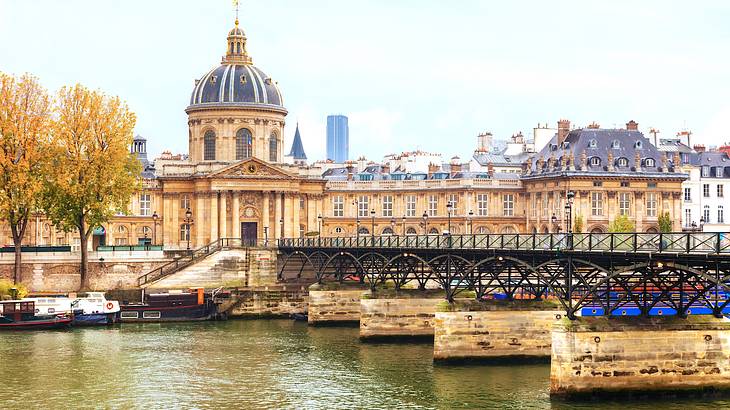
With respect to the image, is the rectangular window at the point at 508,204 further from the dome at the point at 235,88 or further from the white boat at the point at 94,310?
the white boat at the point at 94,310

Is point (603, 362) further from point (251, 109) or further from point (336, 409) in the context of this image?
point (251, 109)

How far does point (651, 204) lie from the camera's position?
456 feet

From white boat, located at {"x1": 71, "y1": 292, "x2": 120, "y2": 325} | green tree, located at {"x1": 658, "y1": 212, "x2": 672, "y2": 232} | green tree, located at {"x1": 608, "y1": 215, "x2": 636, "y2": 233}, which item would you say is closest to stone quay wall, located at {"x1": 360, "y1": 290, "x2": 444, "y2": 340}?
white boat, located at {"x1": 71, "y1": 292, "x2": 120, "y2": 325}

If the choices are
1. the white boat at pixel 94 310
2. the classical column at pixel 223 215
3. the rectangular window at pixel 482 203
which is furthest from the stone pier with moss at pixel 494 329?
the rectangular window at pixel 482 203

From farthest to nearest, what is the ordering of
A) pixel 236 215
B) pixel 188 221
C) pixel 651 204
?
pixel 651 204
pixel 236 215
pixel 188 221

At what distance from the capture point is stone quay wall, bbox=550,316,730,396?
5759 centimetres

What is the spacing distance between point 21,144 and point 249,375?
42.2 meters

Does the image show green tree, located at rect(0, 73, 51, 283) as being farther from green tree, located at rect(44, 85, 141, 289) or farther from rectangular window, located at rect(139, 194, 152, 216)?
rectangular window, located at rect(139, 194, 152, 216)

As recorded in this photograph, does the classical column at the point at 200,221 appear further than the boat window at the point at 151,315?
Yes

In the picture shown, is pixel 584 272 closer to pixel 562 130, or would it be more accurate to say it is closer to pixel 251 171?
pixel 251 171

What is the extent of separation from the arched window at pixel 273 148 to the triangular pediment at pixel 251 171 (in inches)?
258

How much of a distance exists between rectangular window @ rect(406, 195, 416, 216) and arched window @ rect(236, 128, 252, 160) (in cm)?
2160

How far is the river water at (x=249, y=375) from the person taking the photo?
61750 mm

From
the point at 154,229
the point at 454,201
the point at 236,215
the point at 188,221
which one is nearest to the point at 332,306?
the point at 188,221
